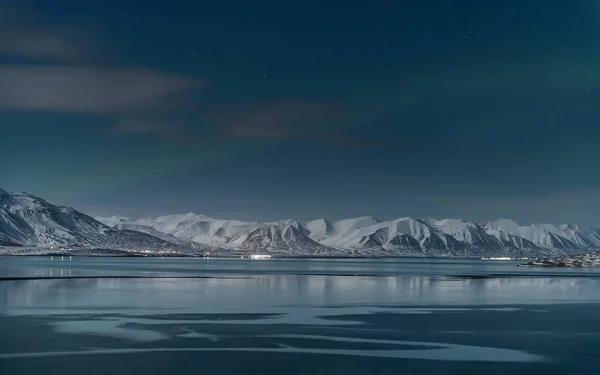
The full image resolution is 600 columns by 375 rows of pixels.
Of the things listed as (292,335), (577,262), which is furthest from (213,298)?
(577,262)

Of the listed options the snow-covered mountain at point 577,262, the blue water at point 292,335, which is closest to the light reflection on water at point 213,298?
the blue water at point 292,335

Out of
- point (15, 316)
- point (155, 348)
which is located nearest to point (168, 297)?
point (15, 316)

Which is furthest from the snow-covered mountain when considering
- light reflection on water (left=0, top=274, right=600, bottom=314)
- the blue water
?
the blue water

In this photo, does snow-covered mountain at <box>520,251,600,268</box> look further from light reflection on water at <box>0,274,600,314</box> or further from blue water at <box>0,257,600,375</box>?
blue water at <box>0,257,600,375</box>

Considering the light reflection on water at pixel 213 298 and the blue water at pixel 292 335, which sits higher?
the light reflection on water at pixel 213 298

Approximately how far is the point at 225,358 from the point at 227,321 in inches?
464

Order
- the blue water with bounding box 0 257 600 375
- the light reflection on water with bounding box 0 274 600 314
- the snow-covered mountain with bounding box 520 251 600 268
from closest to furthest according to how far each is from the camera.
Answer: the blue water with bounding box 0 257 600 375 → the light reflection on water with bounding box 0 274 600 314 → the snow-covered mountain with bounding box 520 251 600 268

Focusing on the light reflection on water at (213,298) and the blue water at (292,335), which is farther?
the light reflection on water at (213,298)

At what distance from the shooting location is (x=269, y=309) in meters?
47.0

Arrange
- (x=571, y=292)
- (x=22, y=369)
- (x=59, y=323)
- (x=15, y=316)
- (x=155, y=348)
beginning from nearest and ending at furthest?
1. (x=22, y=369)
2. (x=155, y=348)
3. (x=59, y=323)
4. (x=15, y=316)
5. (x=571, y=292)

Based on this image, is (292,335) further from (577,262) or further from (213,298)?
(577,262)

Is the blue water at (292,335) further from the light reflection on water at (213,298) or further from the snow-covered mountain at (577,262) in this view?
the snow-covered mountain at (577,262)

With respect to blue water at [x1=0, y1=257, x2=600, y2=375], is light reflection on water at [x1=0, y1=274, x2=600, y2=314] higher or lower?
higher

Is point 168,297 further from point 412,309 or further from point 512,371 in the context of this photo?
point 512,371
